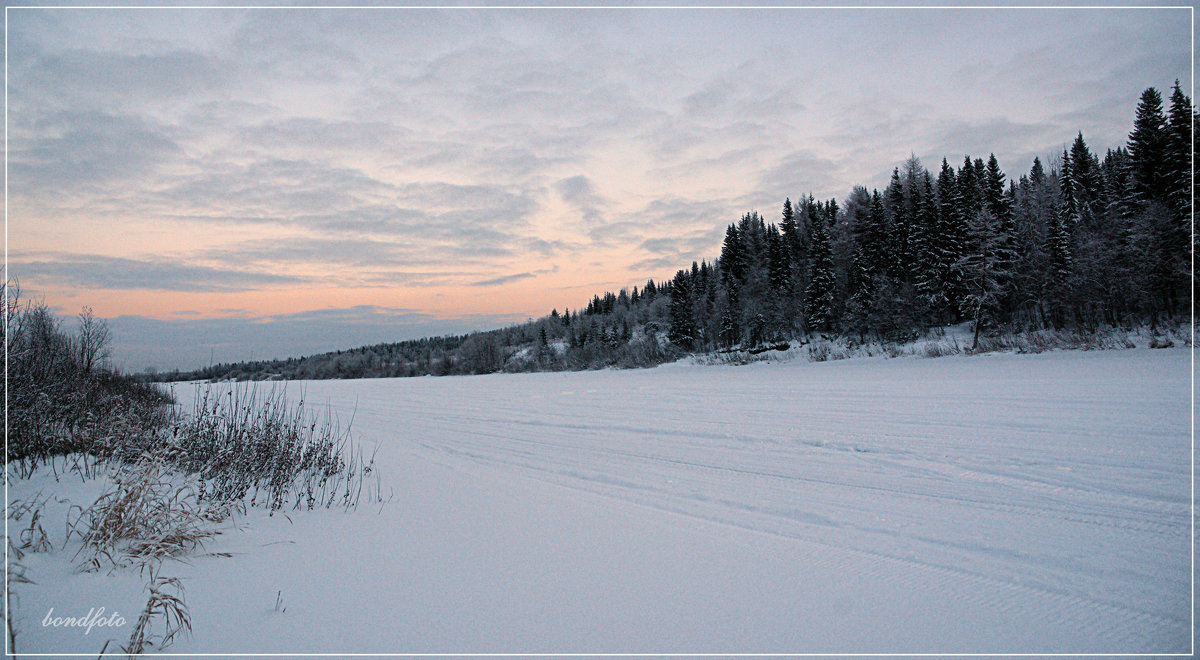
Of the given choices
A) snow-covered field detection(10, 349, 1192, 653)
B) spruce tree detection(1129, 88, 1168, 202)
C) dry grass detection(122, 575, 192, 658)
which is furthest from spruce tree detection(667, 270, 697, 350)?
dry grass detection(122, 575, 192, 658)

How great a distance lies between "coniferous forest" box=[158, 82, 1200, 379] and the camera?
2841 centimetres

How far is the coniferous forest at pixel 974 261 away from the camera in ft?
93.2

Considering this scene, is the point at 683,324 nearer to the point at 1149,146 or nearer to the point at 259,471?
the point at 1149,146

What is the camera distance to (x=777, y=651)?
235 cm

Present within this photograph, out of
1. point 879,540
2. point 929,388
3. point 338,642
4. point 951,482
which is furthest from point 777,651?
point 929,388

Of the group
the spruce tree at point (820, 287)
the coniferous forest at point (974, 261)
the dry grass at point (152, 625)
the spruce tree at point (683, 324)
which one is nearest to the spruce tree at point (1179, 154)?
the coniferous forest at point (974, 261)

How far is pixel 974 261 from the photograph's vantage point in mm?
34719

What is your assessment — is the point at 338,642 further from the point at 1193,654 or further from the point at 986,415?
the point at 986,415

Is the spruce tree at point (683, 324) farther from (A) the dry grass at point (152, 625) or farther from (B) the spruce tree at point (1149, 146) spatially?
(A) the dry grass at point (152, 625)

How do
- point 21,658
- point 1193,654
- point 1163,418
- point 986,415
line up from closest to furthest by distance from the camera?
point 21,658, point 1193,654, point 1163,418, point 986,415

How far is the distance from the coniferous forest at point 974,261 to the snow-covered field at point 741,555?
2194cm

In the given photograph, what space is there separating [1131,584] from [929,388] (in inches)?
423

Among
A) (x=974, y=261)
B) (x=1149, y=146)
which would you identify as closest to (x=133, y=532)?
(x=974, y=261)

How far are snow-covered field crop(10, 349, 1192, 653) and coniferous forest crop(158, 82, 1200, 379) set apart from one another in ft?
72.0
